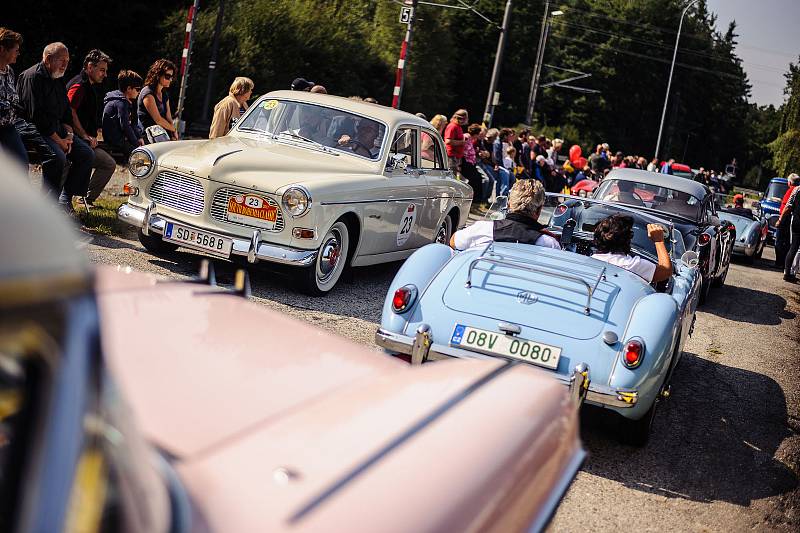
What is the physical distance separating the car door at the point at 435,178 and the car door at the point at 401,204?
9 cm

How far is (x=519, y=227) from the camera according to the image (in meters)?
Answer: 6.21

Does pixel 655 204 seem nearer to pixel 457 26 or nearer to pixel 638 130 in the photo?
pixel 457 26

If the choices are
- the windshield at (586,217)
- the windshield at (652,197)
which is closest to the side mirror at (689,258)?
the windshield at (586,217)

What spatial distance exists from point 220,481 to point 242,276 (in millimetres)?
1050

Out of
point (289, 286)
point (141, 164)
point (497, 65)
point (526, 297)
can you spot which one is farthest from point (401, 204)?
point (497, 65)

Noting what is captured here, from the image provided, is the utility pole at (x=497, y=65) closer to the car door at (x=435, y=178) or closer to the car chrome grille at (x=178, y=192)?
the car door at (x=435, y=178)

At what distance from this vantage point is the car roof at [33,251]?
939mm

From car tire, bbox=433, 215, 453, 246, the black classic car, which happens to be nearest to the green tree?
the black classic car

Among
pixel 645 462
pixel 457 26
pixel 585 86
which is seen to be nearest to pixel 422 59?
pixel 457 26

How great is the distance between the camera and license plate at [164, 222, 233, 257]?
7145mm

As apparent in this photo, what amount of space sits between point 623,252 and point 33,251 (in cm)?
565

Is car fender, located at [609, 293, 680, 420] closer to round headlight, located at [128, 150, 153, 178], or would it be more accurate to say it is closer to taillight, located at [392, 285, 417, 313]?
taillight, located at [392, 285, 417, 313]

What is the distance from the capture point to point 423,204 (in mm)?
9148

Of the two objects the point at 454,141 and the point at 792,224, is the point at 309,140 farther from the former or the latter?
the point at 792,224
